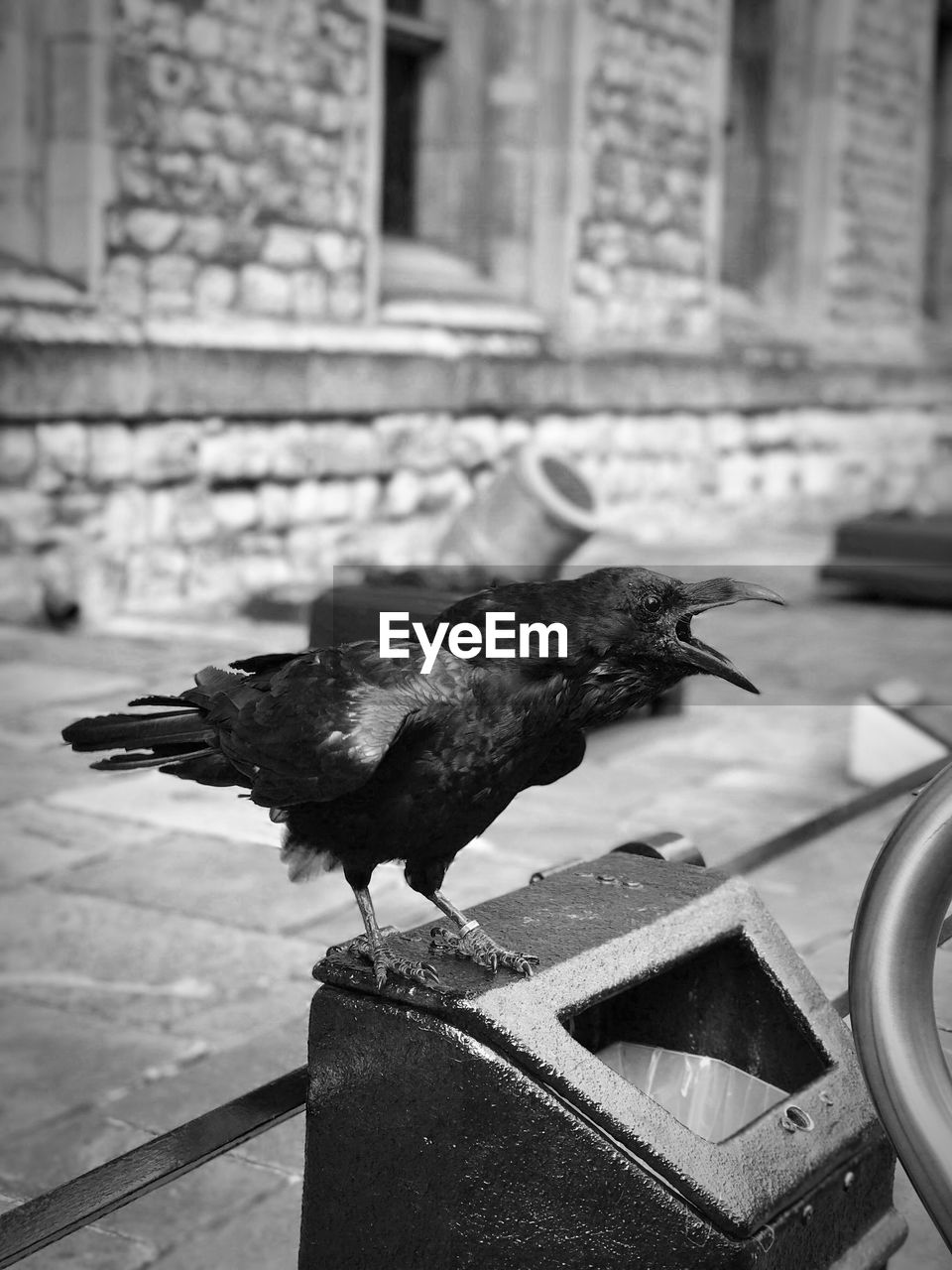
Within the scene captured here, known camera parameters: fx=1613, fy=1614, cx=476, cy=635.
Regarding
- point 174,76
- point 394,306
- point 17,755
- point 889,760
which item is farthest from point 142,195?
point 889,760

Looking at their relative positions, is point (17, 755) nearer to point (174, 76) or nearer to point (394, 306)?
point (174, 76)

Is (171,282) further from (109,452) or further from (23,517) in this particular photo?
(23,517)

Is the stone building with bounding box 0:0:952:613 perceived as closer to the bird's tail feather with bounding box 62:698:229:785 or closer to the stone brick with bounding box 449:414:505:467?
the stone brick with bounding box 449:414:505:467

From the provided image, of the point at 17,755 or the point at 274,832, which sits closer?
the point at 274,832

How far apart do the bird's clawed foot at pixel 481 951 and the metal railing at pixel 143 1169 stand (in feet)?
0.76

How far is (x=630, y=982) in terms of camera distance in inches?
70.6

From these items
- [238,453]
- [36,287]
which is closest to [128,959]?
[36,287]

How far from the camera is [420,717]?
1.44 m

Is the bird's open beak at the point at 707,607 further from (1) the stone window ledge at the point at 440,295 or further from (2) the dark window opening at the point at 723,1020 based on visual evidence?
(1) the stone window ledge at the point at 440,295

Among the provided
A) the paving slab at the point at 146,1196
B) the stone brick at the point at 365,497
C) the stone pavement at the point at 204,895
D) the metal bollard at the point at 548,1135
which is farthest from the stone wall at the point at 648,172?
the metal bollard at the point at 548,1135

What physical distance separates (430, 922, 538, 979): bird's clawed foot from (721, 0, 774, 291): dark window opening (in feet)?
37.7

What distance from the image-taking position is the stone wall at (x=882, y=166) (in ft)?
42.2

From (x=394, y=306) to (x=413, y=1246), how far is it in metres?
7.51

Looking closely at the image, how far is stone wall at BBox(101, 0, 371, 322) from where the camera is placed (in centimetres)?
710
